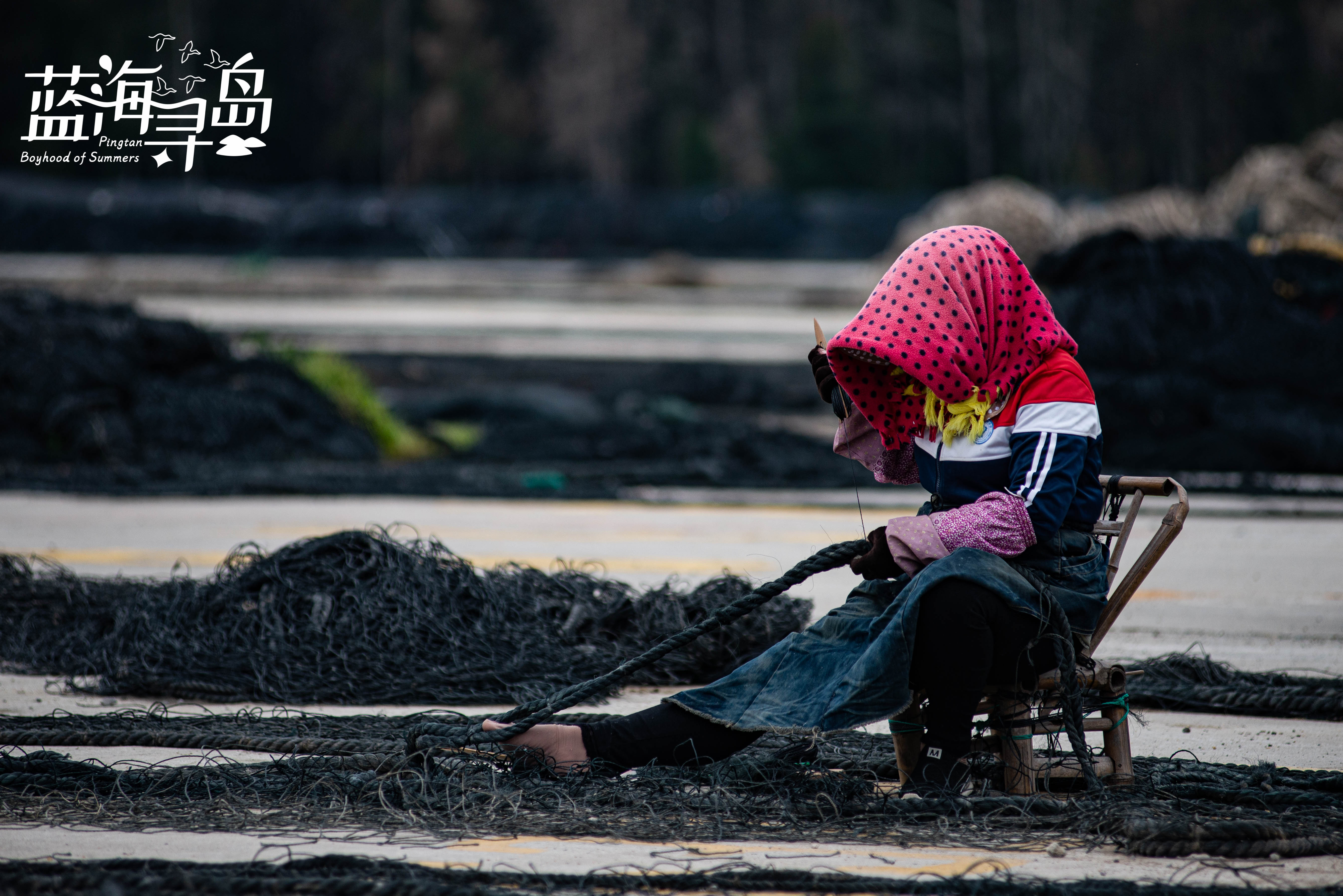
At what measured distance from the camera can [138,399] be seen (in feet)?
38.5

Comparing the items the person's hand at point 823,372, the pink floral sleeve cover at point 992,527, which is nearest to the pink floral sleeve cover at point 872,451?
the person's hand at point 823,372

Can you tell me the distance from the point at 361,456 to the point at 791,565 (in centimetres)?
571

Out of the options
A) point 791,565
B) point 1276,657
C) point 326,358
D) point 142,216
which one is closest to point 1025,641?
point 1276,657

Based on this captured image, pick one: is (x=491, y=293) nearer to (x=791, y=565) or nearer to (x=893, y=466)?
(x=791, y=565)

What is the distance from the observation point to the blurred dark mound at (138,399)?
11398mm

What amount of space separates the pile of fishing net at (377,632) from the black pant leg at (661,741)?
1119mm

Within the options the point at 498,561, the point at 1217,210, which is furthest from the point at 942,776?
the point at 1217,210

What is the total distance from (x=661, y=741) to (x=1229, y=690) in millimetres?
2282

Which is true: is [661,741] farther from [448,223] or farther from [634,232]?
[448,223]

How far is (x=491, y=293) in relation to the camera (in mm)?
25812

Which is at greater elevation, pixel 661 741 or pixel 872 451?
pixel 872 451

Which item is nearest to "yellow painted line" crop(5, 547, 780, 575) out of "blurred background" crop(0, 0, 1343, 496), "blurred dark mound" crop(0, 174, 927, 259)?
"blurred background" crop(0, 0, 1343, 496)

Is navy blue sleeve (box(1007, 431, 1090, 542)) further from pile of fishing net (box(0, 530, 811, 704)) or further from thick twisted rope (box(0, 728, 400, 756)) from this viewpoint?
pile of fishing net (box(0, 530, 811, 704))

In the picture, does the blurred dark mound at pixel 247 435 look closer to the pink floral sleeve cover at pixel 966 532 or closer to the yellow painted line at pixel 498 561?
the yellow painted line at pixel 498 561
